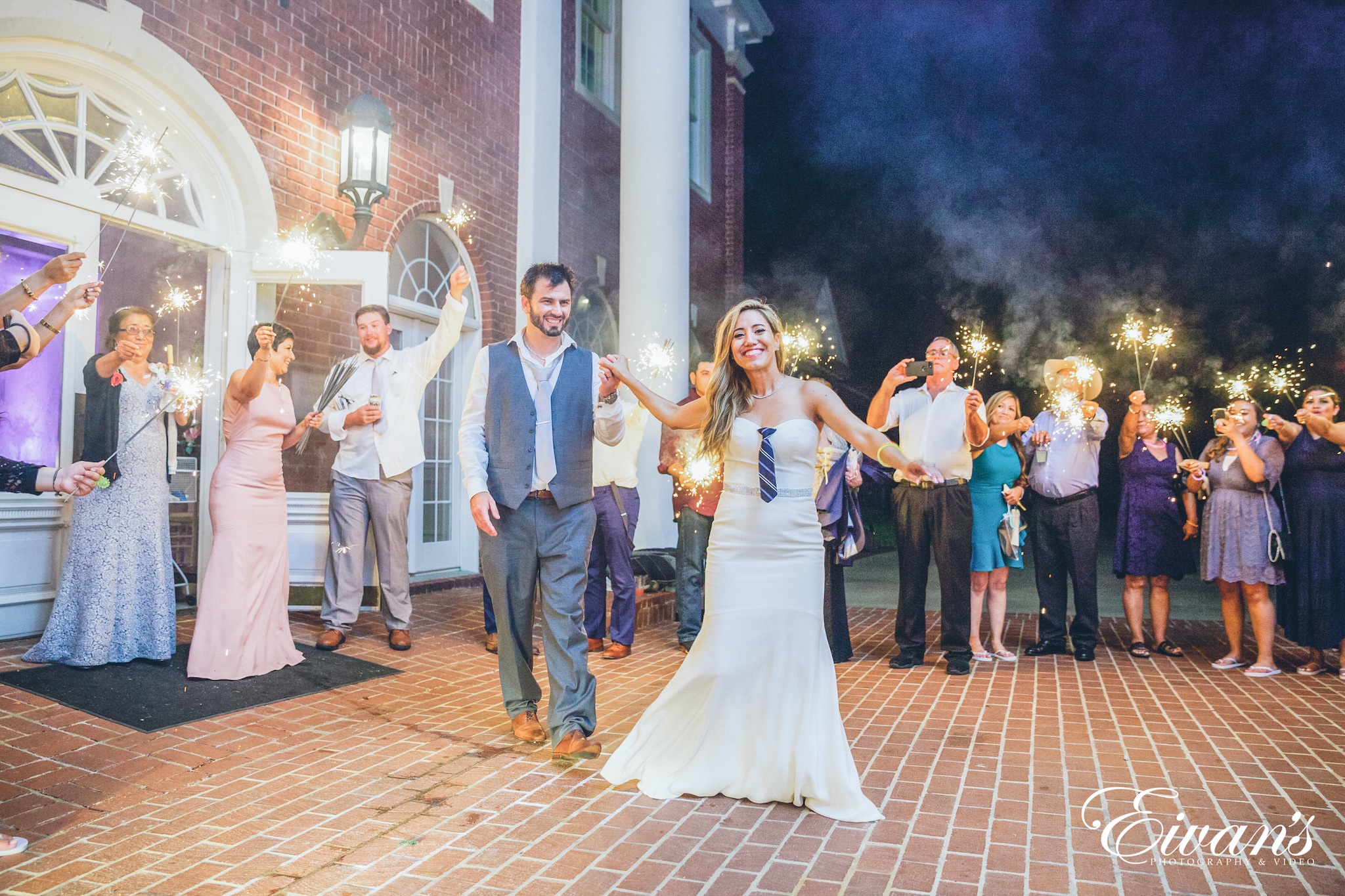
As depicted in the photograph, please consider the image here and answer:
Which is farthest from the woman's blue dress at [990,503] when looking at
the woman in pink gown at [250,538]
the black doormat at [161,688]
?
the woman in pink gown at [250,538]

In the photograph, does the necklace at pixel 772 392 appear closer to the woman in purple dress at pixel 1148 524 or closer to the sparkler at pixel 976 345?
the sparkler at pixel 976 345

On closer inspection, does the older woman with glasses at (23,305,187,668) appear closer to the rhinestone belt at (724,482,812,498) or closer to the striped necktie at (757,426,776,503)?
the rhinestone belt at (724,482,812,498)

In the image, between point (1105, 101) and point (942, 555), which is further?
point (1105, 101)

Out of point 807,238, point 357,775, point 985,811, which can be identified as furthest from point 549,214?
point 807,238

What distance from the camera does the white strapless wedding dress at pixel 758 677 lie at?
131 inches

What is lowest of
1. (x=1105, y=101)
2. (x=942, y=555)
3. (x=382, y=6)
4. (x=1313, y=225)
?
(x=942, y=555)

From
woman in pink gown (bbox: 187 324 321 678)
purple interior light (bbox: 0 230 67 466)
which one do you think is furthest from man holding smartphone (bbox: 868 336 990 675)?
purple interior light (bbox: 0 230 67 466)

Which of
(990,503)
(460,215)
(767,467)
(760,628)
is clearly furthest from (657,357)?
(760,628)

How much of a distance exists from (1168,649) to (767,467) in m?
4.69

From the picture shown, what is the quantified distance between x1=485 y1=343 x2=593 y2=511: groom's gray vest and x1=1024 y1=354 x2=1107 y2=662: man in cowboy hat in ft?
12.8

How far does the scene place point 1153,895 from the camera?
2.59 meters

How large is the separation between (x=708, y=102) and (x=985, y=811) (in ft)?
47.8

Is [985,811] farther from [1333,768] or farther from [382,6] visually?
[382,6]

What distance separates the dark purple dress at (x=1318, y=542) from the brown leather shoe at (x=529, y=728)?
5.07 metres
